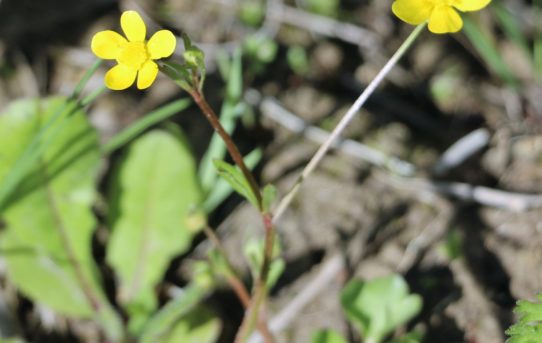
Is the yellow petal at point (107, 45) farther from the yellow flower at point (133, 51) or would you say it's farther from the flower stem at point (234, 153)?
the flower stem at point (234, 153)

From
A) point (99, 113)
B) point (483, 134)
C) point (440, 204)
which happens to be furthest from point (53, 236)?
point (483, 134)

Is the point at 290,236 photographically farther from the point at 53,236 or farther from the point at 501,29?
the point at 501,29

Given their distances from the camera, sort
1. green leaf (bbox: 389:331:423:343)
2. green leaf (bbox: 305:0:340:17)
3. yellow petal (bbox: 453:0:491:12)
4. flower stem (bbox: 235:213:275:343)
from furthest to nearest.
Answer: green leaf (bbox: 305:0:340:17) < green leaf (bbox: 389:331:423:343) < flower stem (bbox: 235:213:275:343) < yellow petal (bbox: 453:0:491:12)

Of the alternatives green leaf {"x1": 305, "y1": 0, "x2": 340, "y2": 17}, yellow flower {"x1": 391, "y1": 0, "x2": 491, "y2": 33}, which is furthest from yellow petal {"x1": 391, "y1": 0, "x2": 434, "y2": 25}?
green leaf {"x1": 305, "y1": 0, "x2": 340, "y2": 17}

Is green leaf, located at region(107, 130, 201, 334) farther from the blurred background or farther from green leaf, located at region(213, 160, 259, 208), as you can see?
green leaf, located at region(213, 160, 259, 208)

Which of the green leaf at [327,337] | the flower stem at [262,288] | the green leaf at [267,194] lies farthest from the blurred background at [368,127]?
the green leaf at [267,194]
